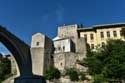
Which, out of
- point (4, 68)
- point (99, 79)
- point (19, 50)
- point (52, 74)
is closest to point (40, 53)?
point (52, 74)

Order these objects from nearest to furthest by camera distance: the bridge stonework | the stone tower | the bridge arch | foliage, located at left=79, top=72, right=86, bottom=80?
the bridge stonework, the bridge arch, foliage, located at left=79, top=72, right=86, bottom=80, the stone tower

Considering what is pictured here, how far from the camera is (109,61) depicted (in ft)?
190

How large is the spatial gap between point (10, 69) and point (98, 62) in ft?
82.8

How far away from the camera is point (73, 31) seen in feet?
258

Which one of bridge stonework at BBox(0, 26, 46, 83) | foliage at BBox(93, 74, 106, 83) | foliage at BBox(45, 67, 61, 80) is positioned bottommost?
foliage at BBox(93, 74, 106, 83)

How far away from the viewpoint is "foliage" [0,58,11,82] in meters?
71.3

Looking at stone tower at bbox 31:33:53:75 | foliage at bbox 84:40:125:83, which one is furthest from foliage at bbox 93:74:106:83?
stone tower at bbox 31:33:53:75

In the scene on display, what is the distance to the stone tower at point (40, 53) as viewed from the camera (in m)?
66.6

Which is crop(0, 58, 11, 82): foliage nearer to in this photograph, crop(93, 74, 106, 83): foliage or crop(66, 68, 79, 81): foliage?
crop(66, 68, 79, 81): foliage

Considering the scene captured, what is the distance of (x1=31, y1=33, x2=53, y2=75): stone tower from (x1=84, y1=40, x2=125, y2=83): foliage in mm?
9175

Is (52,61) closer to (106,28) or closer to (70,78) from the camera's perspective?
(70,78)

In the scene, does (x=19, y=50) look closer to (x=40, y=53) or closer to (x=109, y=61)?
(x=109, y=61)

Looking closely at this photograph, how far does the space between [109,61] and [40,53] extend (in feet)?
55.5

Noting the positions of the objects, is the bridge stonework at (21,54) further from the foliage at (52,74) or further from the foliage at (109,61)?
the foliage at (52,74)
